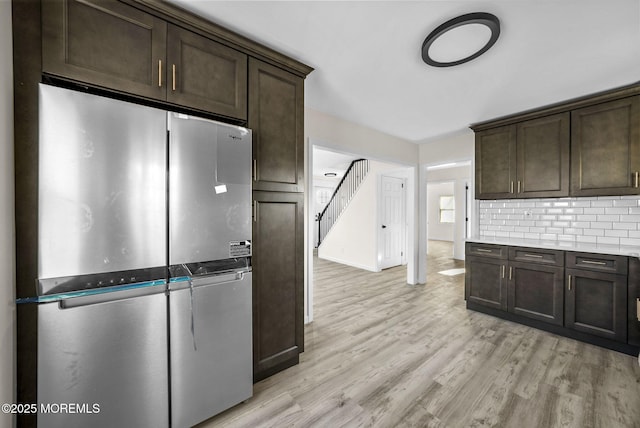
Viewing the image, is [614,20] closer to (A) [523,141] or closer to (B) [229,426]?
(A) [523,141]

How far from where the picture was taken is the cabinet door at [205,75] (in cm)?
151

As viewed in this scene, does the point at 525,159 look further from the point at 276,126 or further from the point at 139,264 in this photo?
the point at 139,264

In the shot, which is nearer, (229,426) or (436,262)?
(229,426)

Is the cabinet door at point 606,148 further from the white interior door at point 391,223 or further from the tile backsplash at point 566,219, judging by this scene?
the white interior door at point 391,223

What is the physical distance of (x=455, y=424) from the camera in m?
1.55

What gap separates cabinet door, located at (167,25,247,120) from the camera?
4.95ft

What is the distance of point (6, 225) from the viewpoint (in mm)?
1070

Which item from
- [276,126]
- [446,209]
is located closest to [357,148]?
[276,126]

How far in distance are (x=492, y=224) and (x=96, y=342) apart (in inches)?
174

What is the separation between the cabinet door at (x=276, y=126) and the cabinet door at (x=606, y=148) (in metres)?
3.06

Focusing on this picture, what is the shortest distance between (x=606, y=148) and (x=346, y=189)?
16.1 feet

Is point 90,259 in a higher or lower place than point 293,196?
lower

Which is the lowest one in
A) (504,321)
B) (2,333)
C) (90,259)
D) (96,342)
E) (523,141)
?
(504,321)

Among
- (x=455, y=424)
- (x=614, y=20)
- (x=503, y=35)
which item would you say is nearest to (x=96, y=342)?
(x=455, y=424)
